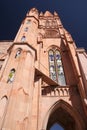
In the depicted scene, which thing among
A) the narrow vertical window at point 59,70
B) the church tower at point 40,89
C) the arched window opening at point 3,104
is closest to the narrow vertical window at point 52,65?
the church tower at point 40,89

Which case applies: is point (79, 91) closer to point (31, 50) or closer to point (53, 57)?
point (31, 50)

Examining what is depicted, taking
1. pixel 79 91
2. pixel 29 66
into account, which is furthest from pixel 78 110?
pixel 29 66

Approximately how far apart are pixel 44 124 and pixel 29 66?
3412mm

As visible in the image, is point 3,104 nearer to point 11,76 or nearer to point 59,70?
point 11,76

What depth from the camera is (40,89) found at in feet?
30.8

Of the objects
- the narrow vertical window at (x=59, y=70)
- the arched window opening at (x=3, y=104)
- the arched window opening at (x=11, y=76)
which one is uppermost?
the narrow vertical window at (x=59, y=70)

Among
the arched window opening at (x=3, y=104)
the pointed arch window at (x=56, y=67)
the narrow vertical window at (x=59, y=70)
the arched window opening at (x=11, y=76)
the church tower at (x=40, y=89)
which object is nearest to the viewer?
the arched window opening at (x=3, y=104)

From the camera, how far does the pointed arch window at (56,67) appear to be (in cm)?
1266

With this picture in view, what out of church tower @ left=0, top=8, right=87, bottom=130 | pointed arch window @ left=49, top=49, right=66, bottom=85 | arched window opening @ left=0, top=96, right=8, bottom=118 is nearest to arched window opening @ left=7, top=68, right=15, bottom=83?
church tower @ left=0, top=8, right=87, bottom=130

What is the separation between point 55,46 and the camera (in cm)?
1647

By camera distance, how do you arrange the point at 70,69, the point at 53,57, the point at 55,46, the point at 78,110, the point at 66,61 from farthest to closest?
the point at 55,46, the point at 53,57, the point at 66,61, the point at 70,69, the point at 78,110

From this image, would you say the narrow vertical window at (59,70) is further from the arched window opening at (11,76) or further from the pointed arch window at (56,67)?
the arched window opening at (11,76)

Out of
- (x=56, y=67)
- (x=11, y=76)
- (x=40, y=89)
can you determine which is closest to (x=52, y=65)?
(x=56, y=67)

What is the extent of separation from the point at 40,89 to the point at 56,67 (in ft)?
15.5
